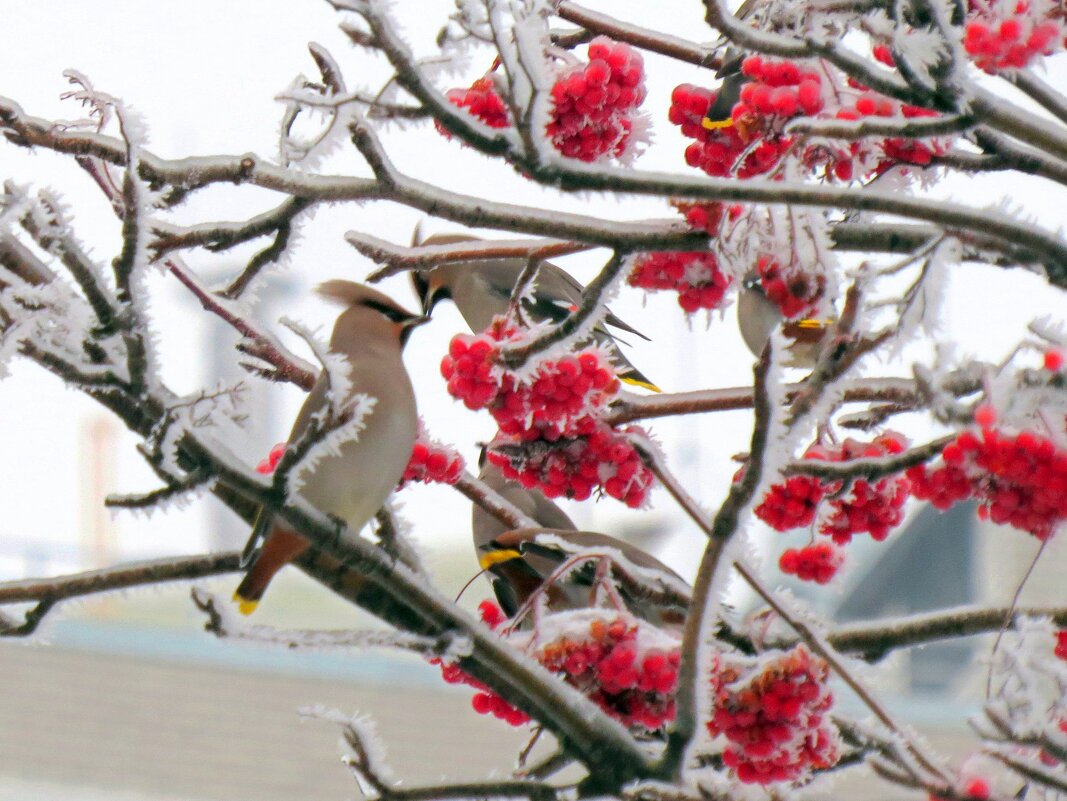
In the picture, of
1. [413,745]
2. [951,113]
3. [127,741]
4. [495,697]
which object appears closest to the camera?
[951,113]

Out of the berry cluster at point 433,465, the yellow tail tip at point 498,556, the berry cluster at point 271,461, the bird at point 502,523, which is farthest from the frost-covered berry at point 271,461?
the yellow tail tip at point 498,556

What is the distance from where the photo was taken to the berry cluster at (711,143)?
176cm

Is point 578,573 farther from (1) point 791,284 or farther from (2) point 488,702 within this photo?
(1) point 791,284

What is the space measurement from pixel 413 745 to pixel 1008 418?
719 cm

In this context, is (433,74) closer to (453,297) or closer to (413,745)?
(453,297)

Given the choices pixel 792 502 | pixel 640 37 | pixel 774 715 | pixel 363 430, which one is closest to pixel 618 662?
pixel 774 715

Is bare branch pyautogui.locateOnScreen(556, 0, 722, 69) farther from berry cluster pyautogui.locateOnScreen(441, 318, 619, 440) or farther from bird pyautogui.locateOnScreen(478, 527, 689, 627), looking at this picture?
bird pyautogui.locateOnScreen(478, 527, 689, 627)

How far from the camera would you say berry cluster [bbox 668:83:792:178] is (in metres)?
1.76

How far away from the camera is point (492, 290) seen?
3.08 metres

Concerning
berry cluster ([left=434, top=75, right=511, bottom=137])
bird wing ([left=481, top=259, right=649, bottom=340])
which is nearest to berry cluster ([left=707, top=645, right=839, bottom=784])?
berry cluster ([left=434, top=75, right=511, bottom=137])

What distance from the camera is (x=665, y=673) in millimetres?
1712

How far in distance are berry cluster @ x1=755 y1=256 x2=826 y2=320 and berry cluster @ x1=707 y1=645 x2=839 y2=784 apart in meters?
0.39

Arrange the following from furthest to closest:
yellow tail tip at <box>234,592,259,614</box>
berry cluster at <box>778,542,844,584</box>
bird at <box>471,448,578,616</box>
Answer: bird at <box>471,448,578,616</box> < yellow tail tip at <box>234,592,259,614</box> < berry cluster at <box>778,542,844,584</box>

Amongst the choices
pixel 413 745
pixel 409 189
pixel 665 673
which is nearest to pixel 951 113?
pixel 409 189
